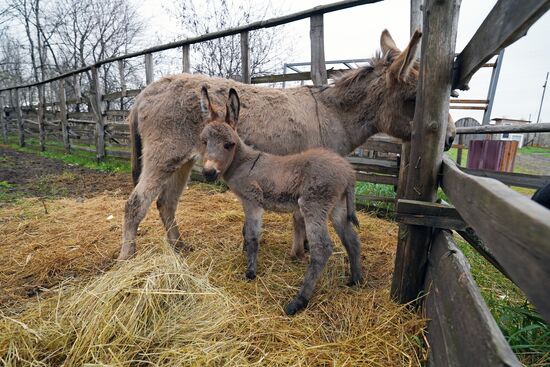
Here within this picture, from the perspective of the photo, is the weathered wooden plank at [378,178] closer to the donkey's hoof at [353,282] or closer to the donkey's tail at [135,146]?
the donkey's hoof at [353,282]

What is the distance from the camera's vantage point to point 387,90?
337 cm

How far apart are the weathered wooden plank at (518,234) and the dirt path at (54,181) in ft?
23.8

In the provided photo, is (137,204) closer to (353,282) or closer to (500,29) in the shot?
(353,282)

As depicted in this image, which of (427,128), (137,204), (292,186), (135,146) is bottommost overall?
(137,204)

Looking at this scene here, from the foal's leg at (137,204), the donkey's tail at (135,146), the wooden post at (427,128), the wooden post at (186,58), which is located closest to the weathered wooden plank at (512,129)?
the wooden post at (427,128)

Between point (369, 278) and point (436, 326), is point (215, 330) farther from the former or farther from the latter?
point (369, 278)

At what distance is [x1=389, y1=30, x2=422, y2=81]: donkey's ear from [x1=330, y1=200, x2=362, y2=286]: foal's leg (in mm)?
1495

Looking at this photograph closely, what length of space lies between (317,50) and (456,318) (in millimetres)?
4483

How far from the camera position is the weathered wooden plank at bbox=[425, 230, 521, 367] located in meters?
1.01

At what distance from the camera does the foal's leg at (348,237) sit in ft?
9.87

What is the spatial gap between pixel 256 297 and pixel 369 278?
134cm

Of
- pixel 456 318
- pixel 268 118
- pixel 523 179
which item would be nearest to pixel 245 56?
pixel 268 118

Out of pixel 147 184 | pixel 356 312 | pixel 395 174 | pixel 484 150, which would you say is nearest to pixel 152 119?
pixel 147 184

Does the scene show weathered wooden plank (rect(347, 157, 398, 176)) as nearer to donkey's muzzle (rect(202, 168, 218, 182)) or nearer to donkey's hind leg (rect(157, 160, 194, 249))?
donkey's hind leg (rect(157, 160, 194, 249))
